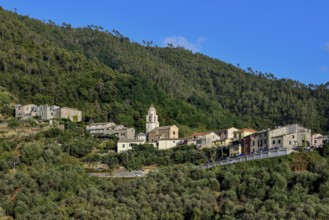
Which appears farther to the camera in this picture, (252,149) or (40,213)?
(252,149)

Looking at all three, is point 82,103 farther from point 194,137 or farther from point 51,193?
point 51,193

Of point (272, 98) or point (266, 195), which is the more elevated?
point (272, 98)

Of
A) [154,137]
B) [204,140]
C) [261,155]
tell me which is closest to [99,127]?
[154,137]

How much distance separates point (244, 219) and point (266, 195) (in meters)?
6.01

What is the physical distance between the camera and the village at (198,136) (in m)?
73.3

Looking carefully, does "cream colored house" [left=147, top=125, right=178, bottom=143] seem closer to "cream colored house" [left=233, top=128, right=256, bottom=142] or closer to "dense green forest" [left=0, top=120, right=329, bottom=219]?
"cream colored house" [left=233, top=128, right=256, bottom=142]

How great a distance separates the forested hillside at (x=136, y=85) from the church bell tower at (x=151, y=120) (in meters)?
2.80

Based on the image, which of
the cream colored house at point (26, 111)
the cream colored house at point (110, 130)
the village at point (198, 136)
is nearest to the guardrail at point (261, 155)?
the village at point (198, 136)

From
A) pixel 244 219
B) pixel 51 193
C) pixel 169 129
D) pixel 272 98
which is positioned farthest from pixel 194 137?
pixel 272 98

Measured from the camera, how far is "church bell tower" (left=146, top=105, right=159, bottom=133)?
94375 mm

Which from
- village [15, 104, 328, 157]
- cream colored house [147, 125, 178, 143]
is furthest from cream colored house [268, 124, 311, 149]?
cream colored house [147, 125, 178, 143]

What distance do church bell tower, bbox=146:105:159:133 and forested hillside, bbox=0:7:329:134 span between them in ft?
9.19

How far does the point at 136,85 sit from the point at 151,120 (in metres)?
17.1

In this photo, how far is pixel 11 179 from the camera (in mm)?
63531
